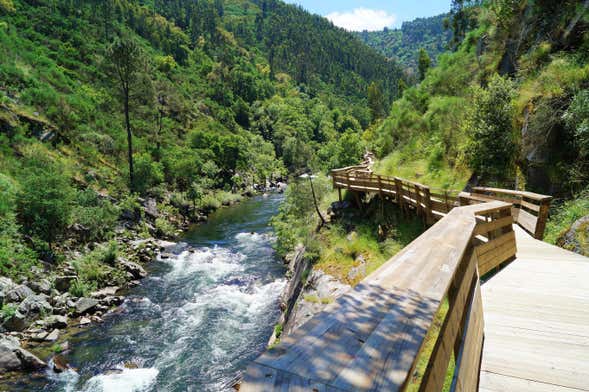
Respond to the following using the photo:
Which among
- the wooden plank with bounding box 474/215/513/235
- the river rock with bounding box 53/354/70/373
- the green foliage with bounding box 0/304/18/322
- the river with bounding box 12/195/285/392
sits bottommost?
the river with bounding box 12/195/285/392

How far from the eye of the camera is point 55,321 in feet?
42.4

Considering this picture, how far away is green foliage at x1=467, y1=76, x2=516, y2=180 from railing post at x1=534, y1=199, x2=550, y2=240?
4850 millimetres

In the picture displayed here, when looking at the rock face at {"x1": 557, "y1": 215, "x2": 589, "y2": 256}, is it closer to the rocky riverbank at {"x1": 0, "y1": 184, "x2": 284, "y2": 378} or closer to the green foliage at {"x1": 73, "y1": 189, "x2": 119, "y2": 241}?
the rocky riverbank at {"x1": 0, "y1": 184, "x2": 284, "y2": 378}

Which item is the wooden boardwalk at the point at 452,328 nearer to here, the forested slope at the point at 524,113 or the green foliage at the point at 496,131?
the forested slope at the point at 524,113

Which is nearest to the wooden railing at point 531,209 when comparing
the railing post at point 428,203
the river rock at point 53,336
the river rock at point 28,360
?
the railing post at point 428,203

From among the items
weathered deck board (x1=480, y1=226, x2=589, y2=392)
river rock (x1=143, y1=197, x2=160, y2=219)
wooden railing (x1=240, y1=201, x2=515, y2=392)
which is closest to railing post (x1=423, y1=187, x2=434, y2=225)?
weathered deck board (x1=480, y1=226, x2=589, y2=392)

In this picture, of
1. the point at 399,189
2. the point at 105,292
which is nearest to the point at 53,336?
the point at 105,292

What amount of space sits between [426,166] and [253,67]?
130m

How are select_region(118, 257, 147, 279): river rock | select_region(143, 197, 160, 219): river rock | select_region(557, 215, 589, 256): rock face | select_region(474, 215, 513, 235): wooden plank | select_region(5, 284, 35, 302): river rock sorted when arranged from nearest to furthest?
select_region(474, 215, 513, 235): wooden plank < select_region(557, 215, 589, 256): rock face < select_region(5, 284, 35, 302): river rock < select_region(118, 257, 147, 279): river rock < select_region(143, 197, 160, 219): river rock

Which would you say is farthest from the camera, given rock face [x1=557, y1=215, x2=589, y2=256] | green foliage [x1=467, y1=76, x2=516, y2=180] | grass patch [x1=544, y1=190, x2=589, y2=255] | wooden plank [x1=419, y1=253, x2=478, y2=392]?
green foliage [x1=467, y1=76, x2=516, y2=180]

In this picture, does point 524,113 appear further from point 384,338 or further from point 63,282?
point 63,282

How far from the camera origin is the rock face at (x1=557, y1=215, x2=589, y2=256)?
21.7ft

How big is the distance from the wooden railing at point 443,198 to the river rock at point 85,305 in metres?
13.4

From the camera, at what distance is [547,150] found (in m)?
9.98
